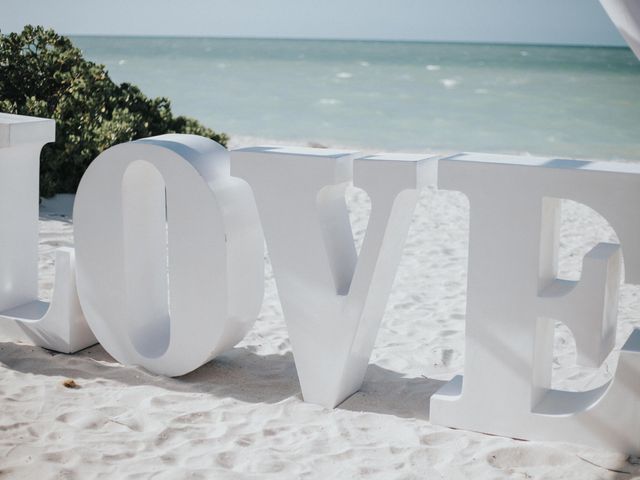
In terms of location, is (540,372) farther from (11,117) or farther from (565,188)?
(11,117)

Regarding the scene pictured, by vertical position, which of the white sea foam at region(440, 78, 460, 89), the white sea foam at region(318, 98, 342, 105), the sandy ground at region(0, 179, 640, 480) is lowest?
the sandy ground at region(0, 179, 640, 480)

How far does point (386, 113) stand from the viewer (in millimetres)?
24922

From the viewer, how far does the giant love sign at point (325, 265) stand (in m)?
3.04

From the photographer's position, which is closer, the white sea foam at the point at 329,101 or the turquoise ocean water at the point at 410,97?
the turquoise ocean water at the point at 410,97

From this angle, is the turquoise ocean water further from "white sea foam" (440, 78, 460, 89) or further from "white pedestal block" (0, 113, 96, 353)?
"white pedestal block" (0, 113, 96, 353)

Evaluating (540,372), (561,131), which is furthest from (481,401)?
(561,131)

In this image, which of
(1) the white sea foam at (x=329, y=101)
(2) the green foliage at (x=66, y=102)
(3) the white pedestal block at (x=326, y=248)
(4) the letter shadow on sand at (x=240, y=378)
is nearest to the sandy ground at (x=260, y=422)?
(4) the letter shadow on sand at (x=240, y=378)

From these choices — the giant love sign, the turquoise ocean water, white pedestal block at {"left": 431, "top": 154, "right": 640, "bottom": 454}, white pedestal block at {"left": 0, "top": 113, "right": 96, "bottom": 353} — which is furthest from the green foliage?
the turquoise ocean water

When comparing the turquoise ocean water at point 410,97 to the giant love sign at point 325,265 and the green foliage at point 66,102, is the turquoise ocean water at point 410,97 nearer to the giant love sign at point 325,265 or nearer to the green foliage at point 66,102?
the green foliage at point 66,102

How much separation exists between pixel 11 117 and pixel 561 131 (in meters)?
19.0

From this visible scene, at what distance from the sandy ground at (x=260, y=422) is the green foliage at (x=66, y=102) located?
3.77m

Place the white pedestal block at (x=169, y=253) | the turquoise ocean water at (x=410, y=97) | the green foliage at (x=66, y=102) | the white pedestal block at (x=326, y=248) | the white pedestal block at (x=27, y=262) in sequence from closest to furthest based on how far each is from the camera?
the white pedestal block at (x=326, y=248), the white pedestal block at (x=169, y=253), the white pedestal block at (x=27, y=262), the green foliage at (x=66, y=102), the turquoise ocean water at (x=410, y=97)

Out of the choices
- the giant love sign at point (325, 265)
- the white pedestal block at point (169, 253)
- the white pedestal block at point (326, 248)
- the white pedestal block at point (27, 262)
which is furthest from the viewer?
the white pedestal block at point (27, 262)

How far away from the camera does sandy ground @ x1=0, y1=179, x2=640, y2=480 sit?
2930mm
